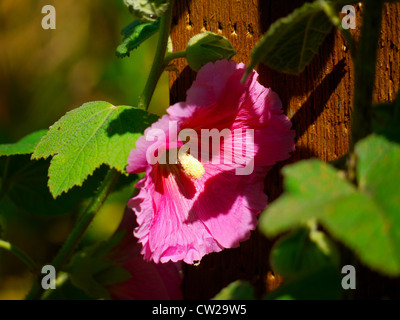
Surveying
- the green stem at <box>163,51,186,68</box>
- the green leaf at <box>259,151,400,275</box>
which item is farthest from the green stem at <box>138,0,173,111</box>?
the green leaf at <box>259,151,400,275</box>

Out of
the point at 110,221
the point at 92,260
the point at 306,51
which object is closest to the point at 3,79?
the point at 110,221

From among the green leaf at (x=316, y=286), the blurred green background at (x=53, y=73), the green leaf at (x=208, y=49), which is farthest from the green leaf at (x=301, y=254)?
the blurred green background at (x=53, y=73)

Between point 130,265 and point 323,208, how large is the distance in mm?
637

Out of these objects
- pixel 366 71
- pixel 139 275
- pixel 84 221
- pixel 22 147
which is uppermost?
pixel 366 71

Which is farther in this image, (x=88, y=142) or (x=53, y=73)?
(x=53, y=73)

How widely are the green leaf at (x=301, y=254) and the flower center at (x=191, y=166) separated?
323 millimetres

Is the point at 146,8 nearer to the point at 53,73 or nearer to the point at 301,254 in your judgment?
the point at 301,254

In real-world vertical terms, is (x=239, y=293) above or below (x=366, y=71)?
below

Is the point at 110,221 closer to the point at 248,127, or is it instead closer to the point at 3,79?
the point at 3,79

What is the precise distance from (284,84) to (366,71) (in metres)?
0.31

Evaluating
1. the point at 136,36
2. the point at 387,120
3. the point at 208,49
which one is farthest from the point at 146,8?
the point at 387,120

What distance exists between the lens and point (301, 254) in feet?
1.69
